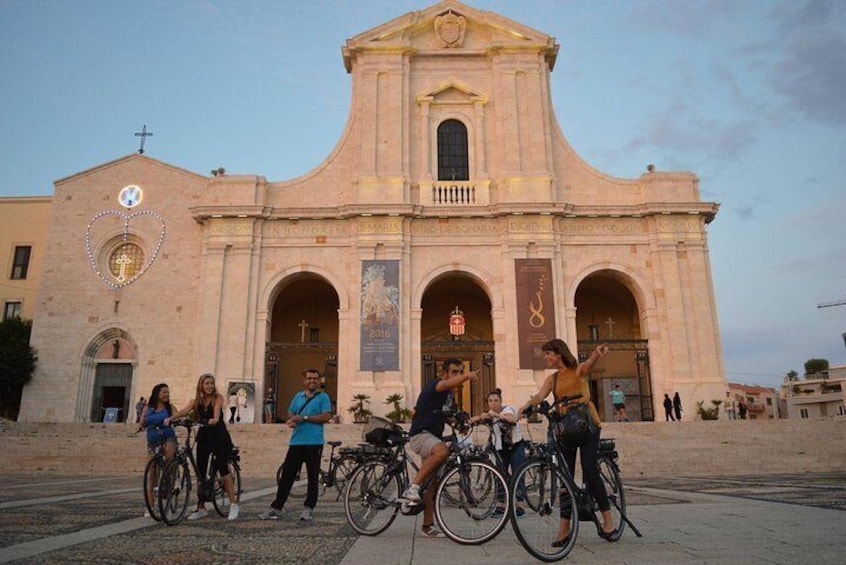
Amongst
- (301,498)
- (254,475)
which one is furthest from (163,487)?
(254,475)

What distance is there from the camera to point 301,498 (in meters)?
9.52

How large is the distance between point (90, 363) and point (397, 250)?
12.3 m

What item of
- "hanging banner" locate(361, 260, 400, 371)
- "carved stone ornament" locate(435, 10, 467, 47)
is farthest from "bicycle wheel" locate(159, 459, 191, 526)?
"carved stone ornament" locate(435, 10, 467, 47)

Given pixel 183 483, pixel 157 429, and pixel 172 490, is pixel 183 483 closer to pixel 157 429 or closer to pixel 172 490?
pixel 172 490

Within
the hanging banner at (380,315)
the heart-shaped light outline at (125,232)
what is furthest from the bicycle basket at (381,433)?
the heart-shaped light outline at (125,232)

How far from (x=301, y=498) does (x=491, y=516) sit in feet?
16.7

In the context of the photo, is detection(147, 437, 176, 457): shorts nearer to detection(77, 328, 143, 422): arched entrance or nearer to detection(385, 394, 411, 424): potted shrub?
detection(385, 394, 411, 424): potted shrub

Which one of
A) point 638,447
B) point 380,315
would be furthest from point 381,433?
point 380,315

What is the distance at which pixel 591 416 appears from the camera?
5379mm

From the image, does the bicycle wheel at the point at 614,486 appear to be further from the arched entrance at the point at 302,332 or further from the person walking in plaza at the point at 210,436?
the arched entrance at the point at 302,332

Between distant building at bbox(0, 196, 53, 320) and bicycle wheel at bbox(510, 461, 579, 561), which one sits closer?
bicycle wheel at bbox(510, 461, 579, 561)

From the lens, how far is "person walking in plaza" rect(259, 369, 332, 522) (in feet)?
22.9

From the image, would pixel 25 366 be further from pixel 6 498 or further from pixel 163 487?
pixel 163 487

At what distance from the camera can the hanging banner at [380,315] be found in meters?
22.2
